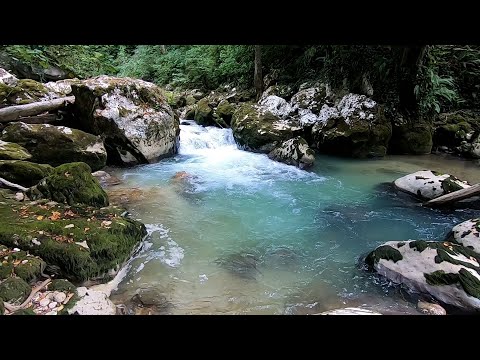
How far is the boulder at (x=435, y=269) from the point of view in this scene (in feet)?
13.3

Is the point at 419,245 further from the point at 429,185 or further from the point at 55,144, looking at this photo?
the point at 55,144

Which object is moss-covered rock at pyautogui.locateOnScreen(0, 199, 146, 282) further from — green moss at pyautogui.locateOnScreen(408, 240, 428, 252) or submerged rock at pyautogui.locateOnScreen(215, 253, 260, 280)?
green moss at pyautogui.locateOnScreen(408, 240, 428, 252)

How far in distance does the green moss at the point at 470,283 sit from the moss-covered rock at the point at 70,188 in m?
5.45

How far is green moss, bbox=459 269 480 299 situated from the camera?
4.00 m

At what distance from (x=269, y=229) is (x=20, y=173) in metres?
4.55

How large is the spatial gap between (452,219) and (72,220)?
22.2ft

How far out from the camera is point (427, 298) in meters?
4.17

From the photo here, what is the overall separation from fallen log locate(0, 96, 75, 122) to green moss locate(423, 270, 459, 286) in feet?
30.4

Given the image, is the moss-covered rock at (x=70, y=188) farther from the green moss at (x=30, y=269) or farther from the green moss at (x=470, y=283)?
the green moss at (x=470, y=283)

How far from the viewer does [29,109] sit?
8594 millimetres
